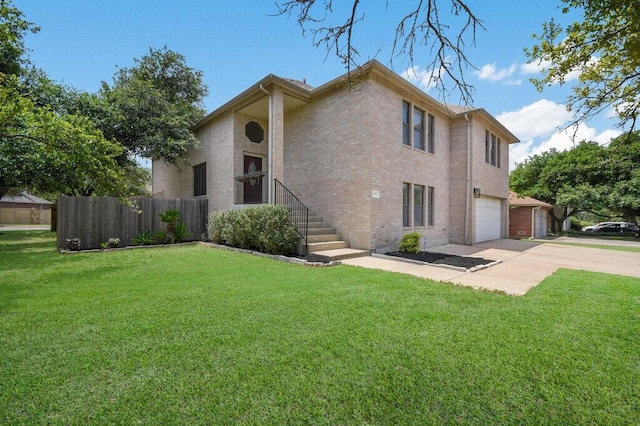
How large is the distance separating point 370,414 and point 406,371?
0.60 meters

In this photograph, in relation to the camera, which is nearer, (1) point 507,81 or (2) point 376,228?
(1) point 507,81

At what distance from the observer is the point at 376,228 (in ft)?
29.8

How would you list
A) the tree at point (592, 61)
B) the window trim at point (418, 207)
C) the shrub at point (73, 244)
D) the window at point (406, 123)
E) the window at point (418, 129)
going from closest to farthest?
the tree at point (592, 61), the shrub at point (73, 244), the window at point (406, 123), the window trim at point (418, 207), the window at point (418, 129)

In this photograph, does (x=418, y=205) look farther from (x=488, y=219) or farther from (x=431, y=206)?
(x=488, y=219)

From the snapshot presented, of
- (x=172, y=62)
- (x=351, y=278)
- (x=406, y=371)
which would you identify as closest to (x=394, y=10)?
(x=406, y=371)

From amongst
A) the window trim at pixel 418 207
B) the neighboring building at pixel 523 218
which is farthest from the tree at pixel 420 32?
the neighboring building at pixel 523 218

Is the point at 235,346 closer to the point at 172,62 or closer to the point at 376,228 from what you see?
the point at 376,228

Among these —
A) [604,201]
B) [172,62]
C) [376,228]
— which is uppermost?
[172,62]

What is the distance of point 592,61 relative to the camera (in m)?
4.56

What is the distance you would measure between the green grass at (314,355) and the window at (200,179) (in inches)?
358

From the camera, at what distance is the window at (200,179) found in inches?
535

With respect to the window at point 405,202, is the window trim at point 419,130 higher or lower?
higher

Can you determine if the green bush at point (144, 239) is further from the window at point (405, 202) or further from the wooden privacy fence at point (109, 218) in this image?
the window at point (405, 202)

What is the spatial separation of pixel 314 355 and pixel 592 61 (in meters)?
5.96
